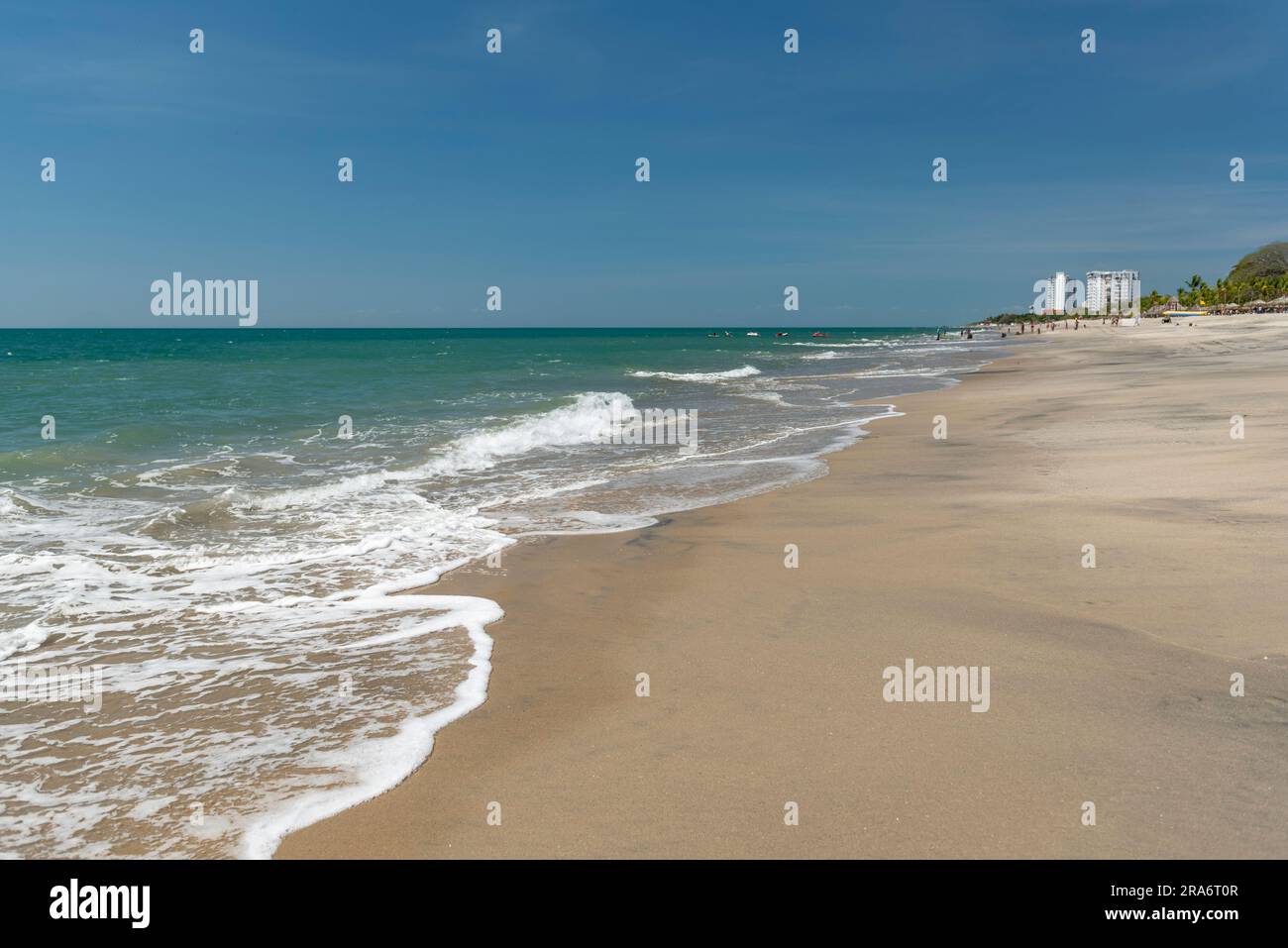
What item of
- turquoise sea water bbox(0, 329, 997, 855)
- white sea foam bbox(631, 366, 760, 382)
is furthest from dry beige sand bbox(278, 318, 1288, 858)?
white sea foam bbox(631, 366, 760, 382)

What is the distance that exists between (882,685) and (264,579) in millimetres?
6047

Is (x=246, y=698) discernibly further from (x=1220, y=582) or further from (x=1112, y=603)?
(x=1220, y=582)

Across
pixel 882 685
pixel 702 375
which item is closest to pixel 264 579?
pixel 882 685

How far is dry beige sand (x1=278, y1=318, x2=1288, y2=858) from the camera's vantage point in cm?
354

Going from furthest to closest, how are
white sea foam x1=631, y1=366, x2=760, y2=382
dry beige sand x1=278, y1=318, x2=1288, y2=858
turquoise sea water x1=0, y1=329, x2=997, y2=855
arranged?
white sea foam x1=631, y1=366, x2=760, y2=382, turquoise sea water x1=0, y1=329, x2=997, y2=855, dry beige sand x1=278, y1=318, x2=1288, y2=858

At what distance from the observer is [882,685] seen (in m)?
4.95

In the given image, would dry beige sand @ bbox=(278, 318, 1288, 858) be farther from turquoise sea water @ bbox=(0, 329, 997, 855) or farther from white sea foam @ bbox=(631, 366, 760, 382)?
white sea foam @ bbox=(631, 366, 760, 382)

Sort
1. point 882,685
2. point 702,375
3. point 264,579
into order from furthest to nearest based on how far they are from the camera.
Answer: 1. point 702,375
2. point 264,579
3. point 882,685

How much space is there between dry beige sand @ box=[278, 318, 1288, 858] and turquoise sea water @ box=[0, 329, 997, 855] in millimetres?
589

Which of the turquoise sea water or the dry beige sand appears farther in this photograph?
the turquoise sea water

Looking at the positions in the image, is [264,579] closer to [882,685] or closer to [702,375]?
[882,685]
